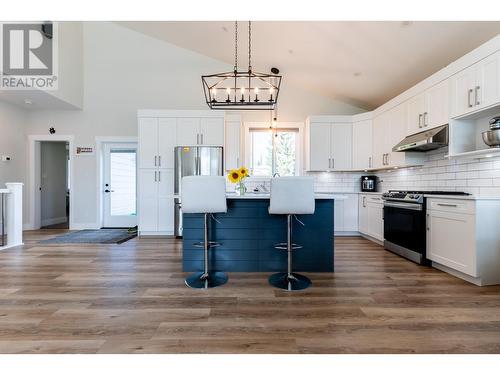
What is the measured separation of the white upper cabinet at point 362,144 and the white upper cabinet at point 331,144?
0.08m

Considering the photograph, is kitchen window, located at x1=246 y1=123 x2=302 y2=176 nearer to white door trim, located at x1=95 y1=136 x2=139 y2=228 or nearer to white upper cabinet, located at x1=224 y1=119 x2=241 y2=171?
white upper cabinet, located at x1=224 y1=119 x2=241 y2=171

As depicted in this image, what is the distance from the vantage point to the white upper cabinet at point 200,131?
508 centimetres

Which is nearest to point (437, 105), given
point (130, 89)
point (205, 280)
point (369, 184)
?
point (369, 184)

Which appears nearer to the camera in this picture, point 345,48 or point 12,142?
point 345,48

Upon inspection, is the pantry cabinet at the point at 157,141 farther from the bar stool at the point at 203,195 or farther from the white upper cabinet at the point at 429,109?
the white upper cabinet at the point at 429,109

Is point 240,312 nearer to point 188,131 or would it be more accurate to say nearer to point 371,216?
point 371,216

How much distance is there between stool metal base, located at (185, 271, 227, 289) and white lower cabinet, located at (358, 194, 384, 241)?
9.56 feet

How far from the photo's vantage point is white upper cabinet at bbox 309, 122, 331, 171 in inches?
207

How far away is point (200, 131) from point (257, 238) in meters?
2.92

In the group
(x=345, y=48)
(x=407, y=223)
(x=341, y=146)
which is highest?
(x=345, y=48)

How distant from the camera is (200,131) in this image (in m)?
5.09
